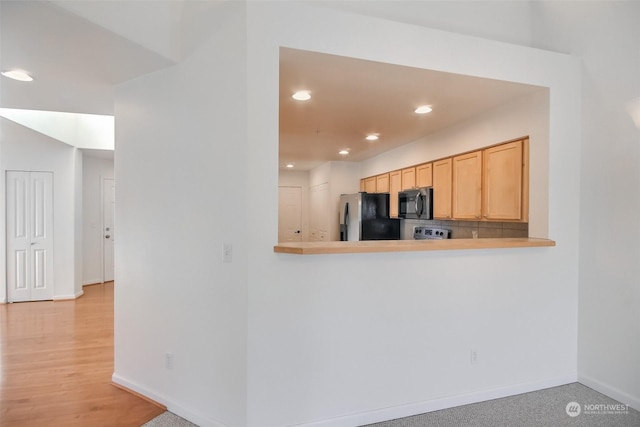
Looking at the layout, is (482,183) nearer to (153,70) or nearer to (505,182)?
(505,182)

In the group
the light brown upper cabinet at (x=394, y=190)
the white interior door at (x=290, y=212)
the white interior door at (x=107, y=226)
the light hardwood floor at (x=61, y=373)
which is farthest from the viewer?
the white interior door at (x=290, y=212)

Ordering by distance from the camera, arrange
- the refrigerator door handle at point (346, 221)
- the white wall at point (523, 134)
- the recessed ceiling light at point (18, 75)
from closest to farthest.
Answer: the recessed ceiling light at point (18, 75) → the white wall at point (523, 134) → the refrigerator door handle at point (346, 221)

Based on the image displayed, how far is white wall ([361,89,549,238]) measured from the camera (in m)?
2.82

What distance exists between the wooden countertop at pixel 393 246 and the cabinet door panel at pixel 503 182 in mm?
453

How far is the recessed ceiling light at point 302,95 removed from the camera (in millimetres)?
2884

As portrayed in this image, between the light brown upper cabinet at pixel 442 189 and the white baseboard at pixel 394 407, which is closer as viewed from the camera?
the white baseboard at pixel 394 407

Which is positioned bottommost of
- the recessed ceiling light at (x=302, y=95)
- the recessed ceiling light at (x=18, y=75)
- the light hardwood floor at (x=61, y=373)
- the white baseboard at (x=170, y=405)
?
the light hardwood floor at (x=61, y=373)

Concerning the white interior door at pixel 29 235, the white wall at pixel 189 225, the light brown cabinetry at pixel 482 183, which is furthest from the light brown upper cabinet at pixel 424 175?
the white interior door at pixel 29 235

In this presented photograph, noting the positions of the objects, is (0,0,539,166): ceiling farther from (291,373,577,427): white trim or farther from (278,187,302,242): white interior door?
(278,187,302,242): white interior door

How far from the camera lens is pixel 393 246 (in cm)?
226

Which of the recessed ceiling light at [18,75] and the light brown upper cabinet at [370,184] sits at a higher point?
the recessed ceiling light at [18,75]

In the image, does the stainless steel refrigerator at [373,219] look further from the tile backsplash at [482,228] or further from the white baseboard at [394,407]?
the white baseboard at [394,407]

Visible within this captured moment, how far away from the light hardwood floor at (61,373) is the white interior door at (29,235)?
58cm

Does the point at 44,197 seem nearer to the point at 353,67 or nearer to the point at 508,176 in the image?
the point at 353,67
